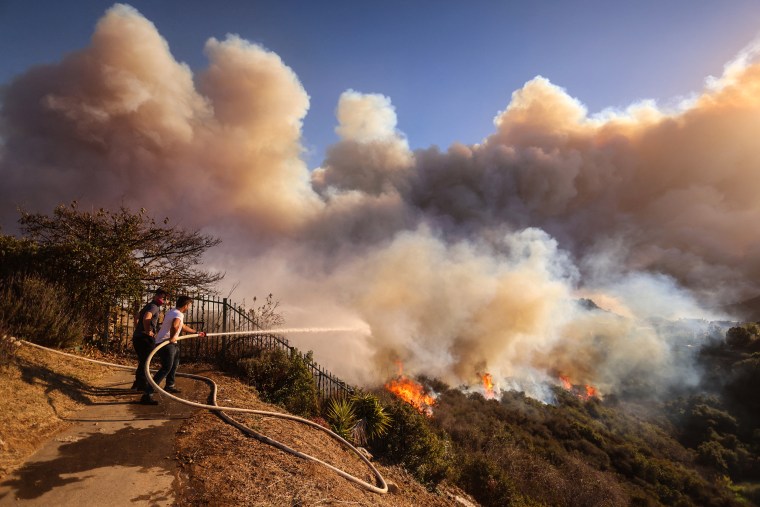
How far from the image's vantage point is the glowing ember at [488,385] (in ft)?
121

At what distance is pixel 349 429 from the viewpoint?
8.41 meters

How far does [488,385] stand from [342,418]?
110 feet

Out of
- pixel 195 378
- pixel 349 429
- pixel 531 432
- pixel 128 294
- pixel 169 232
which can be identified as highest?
pixel 169 232

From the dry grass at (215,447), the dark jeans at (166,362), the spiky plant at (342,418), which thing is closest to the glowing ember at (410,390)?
the spiky plant at (342,418)

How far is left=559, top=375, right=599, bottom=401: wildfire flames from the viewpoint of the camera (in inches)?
1790

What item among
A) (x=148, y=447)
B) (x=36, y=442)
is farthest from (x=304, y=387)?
(x=36, y=442)

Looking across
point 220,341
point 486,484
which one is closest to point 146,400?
point 220,341

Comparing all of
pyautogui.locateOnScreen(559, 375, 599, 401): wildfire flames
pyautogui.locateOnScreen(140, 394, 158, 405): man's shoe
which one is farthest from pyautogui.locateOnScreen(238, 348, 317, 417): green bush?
pyautogui.locateOnScreen(559, 375, 599, 401): wildfire flames

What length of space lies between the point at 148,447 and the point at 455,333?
34184 millimetres

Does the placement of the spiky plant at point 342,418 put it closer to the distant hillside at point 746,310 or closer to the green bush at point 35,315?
the green bush at point 35,315

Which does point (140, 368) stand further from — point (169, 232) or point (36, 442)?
point (169, 232)

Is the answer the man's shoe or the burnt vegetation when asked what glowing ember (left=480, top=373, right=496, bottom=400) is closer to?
the burnt vegetation

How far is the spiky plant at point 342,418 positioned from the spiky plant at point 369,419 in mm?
243

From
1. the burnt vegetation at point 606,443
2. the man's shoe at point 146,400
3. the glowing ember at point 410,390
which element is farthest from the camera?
the glowing ember at point 410,390
